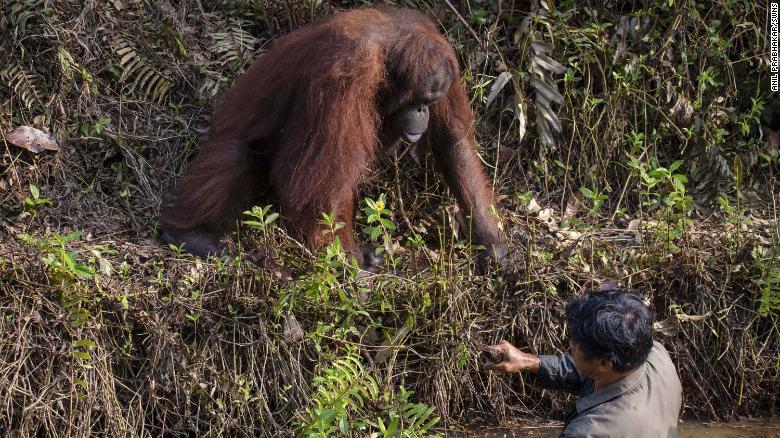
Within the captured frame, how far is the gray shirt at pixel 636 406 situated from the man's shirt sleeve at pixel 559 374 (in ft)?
0.79

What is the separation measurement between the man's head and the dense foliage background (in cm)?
100

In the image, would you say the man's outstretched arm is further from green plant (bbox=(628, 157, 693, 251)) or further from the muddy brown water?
green plant (bbox=(628, 157, 693, 251))

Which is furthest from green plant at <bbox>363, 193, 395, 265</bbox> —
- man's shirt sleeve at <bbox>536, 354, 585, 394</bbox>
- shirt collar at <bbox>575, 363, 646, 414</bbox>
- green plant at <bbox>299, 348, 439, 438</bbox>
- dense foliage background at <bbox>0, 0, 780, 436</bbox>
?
shirt collar at <bbox>575, 363, 646, 414</bbox>

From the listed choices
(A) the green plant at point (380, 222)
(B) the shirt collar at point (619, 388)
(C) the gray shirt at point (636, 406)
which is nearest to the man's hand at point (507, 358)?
(C) the gray shirt at point (636, 406)

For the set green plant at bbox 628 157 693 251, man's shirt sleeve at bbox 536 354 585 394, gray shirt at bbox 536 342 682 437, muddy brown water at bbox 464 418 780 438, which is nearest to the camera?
gray shirt at bbox 536 342 682 437

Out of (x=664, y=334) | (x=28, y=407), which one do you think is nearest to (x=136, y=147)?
(x=28, y=407)

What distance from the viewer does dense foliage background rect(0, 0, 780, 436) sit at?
13.8 feet

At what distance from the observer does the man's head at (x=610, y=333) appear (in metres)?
2.98

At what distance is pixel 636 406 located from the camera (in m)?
3.02

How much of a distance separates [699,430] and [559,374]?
5.21 feet

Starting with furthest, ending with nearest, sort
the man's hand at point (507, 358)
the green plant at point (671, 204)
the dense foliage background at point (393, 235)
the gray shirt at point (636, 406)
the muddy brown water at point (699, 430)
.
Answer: the green plant at point (671, 204) → the muddy brown water at point (699, 430) → the dense foliage background at point (393, 235) → the man's hand at point (507, 358) → the gray shirt at point (636, 406)

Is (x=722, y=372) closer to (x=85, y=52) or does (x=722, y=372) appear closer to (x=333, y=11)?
(x=333, y=11)

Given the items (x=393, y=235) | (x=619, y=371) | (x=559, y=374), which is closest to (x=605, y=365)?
(x=619, y=371)

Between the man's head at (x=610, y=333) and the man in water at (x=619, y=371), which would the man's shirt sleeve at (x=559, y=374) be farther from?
the man's head at (x=610, y=333)
